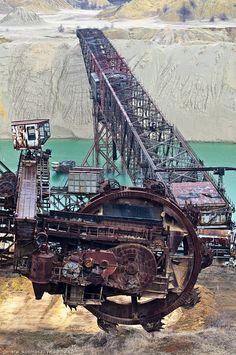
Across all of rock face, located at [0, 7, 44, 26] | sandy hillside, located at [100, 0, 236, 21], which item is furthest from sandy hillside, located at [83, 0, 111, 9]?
rock face, located at [0, 7, 44, 26]

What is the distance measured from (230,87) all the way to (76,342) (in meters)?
60.3

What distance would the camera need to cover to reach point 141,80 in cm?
8438

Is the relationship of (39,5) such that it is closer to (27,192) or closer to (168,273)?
(27,192)

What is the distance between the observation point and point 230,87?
83.4 meters

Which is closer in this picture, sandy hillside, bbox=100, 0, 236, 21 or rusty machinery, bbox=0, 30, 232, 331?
rusty machinery, bbox=0, 30, 232, 331

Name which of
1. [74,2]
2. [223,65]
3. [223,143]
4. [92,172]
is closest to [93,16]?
[74,2]

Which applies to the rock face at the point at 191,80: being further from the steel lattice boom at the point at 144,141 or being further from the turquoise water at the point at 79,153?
the steel lattice boom at the point at 144,141

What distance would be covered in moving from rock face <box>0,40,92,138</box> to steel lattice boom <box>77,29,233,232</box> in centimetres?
1618

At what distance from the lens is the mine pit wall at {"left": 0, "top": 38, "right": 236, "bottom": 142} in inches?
3194

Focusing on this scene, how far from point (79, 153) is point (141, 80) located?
57.9 ft

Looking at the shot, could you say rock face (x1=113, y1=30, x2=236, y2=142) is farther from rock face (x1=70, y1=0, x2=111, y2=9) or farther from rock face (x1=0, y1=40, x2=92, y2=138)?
rock face (x1=70, y1=0, x2=111, y2=9)

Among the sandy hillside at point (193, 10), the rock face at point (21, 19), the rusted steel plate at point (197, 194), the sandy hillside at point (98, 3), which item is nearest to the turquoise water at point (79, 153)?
the rusted steel plate at point (197, 194)

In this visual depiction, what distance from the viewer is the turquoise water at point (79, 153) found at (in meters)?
64.6

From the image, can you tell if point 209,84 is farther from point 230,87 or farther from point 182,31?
point 182,31
